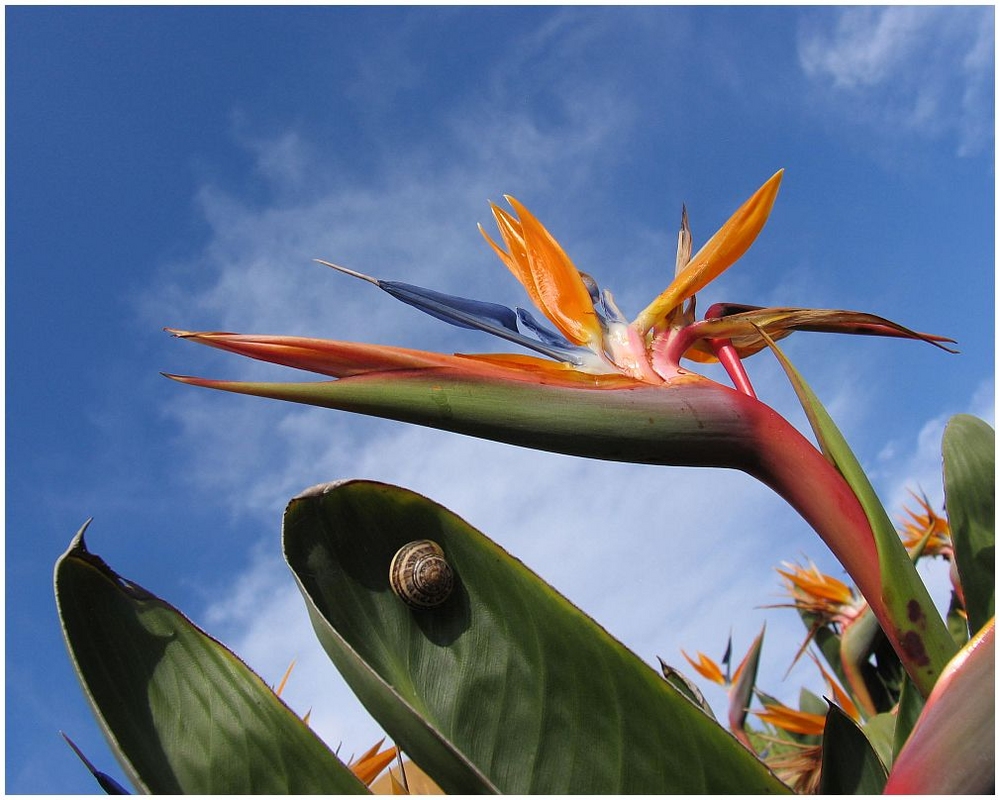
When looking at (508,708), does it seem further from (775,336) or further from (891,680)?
(891,680)

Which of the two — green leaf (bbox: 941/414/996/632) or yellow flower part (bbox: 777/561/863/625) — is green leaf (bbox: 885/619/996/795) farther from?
yellow flower part (bbox: 777/561/863/625)

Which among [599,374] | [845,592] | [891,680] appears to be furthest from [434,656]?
[845,592]

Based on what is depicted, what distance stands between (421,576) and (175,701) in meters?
0.19

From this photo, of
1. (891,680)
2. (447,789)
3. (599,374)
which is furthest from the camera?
(891,680)

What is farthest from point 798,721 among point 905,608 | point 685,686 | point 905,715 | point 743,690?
point 905,608

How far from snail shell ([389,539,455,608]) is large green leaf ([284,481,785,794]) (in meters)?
0.02

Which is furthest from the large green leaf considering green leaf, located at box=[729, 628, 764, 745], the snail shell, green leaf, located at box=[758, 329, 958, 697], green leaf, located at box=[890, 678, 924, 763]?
green leaf, located at box=[729, 628, 764, 745]

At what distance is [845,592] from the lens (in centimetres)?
230

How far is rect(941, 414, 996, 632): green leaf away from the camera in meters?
0.89

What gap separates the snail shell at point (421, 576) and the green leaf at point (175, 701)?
0.38ft

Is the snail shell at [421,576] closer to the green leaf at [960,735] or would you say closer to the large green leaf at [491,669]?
the large green leaf at [491,669]

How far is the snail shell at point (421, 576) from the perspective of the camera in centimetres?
62

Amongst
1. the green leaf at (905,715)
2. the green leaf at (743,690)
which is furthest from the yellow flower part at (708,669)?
the green leaf at (905,715)

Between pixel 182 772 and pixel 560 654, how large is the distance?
27 centimetres
